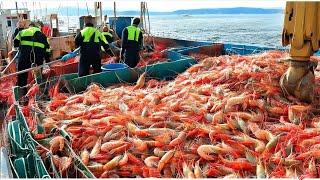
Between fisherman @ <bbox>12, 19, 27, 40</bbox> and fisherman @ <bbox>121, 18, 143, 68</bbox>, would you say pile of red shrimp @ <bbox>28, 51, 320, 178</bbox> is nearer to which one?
fisherman @ <bbox>121, 18, 143, 68</bbox>

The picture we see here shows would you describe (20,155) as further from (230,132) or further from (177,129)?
(230,132)

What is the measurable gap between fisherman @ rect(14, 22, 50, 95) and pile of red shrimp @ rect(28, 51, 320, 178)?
90.2 inches

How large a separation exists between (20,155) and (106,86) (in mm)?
2674

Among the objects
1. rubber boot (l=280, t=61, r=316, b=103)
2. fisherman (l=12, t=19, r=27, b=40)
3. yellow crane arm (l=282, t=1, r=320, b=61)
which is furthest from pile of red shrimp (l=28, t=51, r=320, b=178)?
fisherman (l=12, t=19, r=27, b=40)

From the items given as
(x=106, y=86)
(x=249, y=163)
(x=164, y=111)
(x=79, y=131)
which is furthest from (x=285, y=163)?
(x=106, y=86)

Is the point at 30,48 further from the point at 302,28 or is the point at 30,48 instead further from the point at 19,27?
the point at 302,28

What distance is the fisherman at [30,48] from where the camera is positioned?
8.37 metres

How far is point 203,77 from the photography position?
6688 millimetres

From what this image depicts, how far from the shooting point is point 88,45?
8.05 m

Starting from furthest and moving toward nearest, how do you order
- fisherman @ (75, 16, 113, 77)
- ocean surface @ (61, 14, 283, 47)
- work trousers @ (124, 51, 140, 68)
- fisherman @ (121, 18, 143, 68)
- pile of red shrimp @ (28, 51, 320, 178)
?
A: ocean surface @ (61, 14, 283, 47) → work trousers @ (124, 51, 140, 68) → fisherman @ (121, 18, 143, 68) → fisherman @ (75, 16, 113, 77) → pile of red shrimp @ (28, 51, 320, 178)

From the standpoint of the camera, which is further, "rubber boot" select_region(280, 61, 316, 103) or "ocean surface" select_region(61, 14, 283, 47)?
"ocean surface" select_region(61, 14, 283, 47)

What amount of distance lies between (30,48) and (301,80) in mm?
5519

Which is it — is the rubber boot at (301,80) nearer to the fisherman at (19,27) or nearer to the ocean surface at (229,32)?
the fisherman at (19,27)

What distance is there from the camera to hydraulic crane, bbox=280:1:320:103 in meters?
5.18
